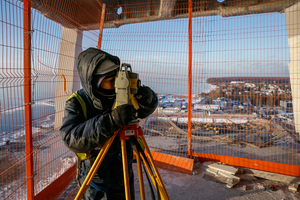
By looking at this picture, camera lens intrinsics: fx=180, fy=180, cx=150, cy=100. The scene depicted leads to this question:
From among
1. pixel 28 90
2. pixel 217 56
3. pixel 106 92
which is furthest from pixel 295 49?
pixel 28 90

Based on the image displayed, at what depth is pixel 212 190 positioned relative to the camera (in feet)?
10.0

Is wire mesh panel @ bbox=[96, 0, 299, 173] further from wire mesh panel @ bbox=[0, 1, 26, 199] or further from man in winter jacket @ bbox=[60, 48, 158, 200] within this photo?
man in winter jacket @ bbox=[60, 48, 158, 200]

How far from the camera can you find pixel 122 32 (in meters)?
4.08

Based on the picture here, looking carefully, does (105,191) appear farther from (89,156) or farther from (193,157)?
(193,157)

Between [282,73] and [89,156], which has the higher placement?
[282,73]

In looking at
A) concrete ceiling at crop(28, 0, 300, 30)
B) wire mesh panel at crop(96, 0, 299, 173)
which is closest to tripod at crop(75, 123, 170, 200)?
concrete ceiling at crop(28, 0, 300, 30)

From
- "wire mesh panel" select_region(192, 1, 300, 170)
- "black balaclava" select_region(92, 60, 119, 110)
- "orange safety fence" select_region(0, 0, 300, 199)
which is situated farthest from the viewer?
"wire mesh panel" select_region(192, 1, 300, 170)

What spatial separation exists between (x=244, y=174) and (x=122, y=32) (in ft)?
12.9

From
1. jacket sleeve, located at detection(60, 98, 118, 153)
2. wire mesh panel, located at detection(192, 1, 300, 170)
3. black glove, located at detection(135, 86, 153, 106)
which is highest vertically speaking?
wire mesh panel, located at detection(192, 1, 300, 170)

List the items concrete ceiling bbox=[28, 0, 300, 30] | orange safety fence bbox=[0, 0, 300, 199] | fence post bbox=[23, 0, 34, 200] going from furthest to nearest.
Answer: orange safety fence bbox=[0, 0, 300, 199], concrete ceiling bbox=[28, 0, 300, 30], fence post bbox=[23, 0, 34, 200]

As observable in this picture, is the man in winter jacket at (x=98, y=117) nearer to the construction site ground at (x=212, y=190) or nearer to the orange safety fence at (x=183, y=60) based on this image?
the orange safety fence at (x=183, y=60)

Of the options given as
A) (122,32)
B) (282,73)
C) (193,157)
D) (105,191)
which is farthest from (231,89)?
(105,191)

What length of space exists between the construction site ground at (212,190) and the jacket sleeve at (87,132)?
2.09 meters

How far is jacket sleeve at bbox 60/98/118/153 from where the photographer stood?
1116mm
